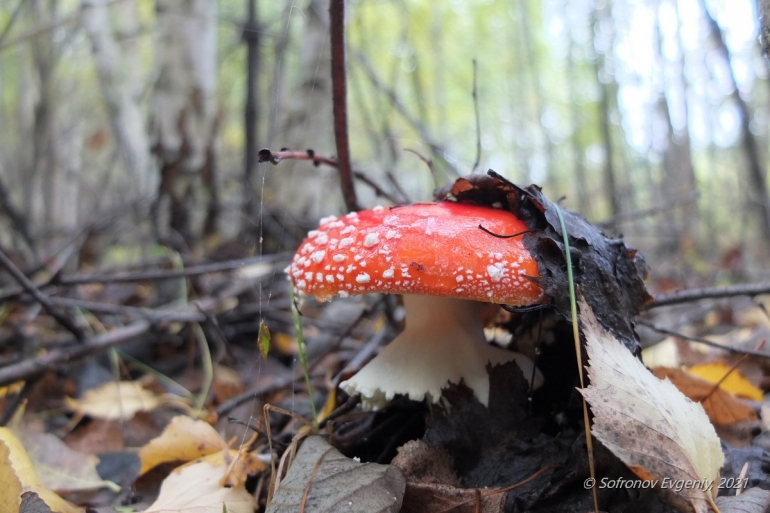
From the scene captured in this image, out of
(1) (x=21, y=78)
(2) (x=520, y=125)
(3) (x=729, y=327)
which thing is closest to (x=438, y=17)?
(2) (x=520, y=125)

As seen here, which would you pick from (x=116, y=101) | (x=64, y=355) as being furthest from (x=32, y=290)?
(x=116, y=101)

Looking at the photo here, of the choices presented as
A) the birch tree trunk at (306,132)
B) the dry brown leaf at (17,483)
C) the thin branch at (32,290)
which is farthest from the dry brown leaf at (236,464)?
the birch tree trunk at (306,132)

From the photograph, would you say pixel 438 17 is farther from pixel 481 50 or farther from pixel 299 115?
pixel 299 115

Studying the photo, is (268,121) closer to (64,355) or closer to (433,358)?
(64,355)

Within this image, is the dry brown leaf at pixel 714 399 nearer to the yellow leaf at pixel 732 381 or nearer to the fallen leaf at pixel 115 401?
the yellow leaf at pixel 732 381

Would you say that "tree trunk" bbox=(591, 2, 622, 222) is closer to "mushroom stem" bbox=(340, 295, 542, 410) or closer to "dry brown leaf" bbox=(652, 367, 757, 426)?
Result: "dry brown leaf" bbox=(652, 367, 757, 426)

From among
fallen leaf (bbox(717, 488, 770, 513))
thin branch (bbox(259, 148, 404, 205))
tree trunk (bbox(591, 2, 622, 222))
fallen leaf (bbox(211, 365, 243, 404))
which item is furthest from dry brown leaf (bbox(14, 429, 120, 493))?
tree trunk (bbox(591, 2, 622, 222))
